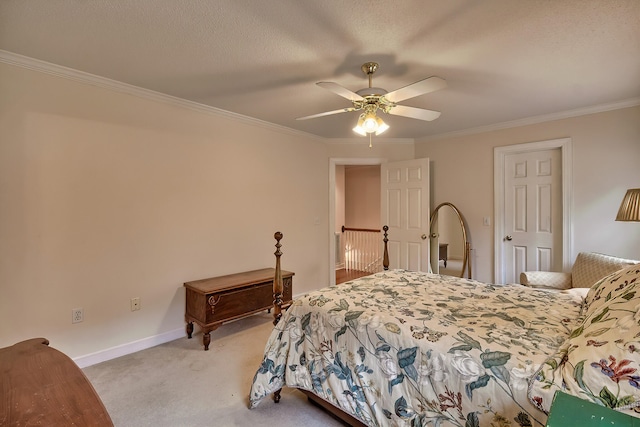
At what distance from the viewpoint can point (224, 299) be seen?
9.59 feet

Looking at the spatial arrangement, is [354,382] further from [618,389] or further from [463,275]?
[463,275]

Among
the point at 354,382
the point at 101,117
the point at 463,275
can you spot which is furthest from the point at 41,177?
the point at 463,275

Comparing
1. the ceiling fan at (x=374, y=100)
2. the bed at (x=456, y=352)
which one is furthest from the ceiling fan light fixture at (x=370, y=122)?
the bed at (x=456, y=352)

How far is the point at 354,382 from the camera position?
1.62m

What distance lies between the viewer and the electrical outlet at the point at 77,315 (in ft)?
8.02

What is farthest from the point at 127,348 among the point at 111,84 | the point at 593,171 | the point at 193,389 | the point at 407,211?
the point at 593,171

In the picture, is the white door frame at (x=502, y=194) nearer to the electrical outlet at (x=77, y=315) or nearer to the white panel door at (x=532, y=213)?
the white panel door at (x=532, y=213)

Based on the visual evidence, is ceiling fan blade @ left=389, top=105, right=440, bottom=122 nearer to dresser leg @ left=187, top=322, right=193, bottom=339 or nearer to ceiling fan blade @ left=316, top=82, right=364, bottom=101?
ceiling fan blade @ left=316, top=82, right=364, bottom=101

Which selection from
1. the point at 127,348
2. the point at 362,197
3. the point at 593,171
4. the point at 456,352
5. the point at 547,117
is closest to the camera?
the point at 456,352

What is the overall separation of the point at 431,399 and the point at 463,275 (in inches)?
126

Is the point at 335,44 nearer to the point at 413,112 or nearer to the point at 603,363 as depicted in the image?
the point at 413,112

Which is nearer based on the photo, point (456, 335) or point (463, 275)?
point (456, 335)

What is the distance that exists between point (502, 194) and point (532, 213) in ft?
1.31

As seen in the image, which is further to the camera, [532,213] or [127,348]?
[532,213]
